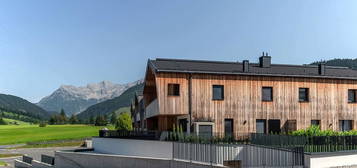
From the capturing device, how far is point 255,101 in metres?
30.1

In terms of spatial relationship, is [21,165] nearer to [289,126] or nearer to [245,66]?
[245,66]

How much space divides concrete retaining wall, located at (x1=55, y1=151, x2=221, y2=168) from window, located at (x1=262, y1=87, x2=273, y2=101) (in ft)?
41.9

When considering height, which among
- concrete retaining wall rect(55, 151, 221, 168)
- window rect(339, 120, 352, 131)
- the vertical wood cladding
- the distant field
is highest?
the vertical wood cladding

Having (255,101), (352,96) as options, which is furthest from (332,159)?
(352,96)

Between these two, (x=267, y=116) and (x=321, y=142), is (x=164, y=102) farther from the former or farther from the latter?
(x=321, y=142)

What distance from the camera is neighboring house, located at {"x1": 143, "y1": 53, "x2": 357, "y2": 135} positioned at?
28.5m

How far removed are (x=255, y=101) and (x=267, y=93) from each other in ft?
4.39

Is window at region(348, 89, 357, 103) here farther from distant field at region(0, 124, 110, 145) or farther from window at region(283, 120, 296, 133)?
distant field at region(0, 124, 110, 145)

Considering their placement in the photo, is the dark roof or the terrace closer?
the terrace

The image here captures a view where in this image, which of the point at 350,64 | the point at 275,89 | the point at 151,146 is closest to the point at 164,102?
the point at 151,146

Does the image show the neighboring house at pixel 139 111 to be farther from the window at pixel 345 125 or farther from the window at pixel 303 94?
the window at pixel 345 125

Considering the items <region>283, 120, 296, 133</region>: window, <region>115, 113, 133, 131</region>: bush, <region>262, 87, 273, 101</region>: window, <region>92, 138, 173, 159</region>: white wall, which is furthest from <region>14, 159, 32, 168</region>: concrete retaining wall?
<region>115, 113, 133, 131</region>: bush

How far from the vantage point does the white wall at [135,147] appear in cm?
2330

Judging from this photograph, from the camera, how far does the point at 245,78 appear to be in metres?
30.0
